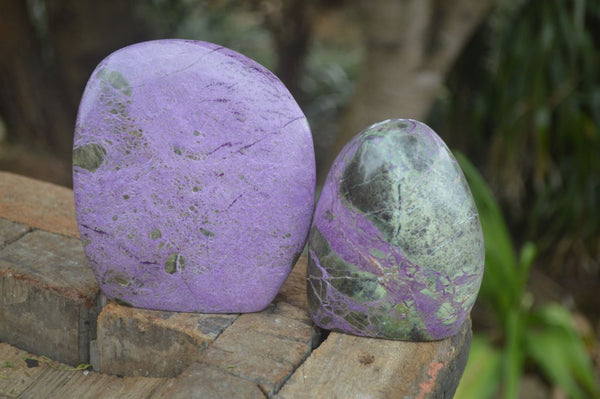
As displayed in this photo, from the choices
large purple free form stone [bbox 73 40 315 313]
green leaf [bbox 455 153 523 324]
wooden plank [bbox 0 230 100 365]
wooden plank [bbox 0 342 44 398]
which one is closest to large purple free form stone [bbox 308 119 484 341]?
large purple free form stone [bbox 73 40 315 313]

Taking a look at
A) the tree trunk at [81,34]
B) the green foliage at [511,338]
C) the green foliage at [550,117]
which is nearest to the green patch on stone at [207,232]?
the green foliage at [511,338]

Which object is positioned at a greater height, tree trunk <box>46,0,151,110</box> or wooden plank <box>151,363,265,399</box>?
tree trunk <box>46,0,151,110</box>

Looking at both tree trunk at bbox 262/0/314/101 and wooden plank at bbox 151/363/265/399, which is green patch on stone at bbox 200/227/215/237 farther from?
tree trunk at bbox 262/0/314/101

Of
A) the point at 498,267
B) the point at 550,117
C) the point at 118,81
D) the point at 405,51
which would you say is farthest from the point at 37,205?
the point at 550,117

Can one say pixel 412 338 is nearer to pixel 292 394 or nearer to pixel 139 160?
pixel 292 394

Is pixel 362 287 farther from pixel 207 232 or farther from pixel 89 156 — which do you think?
pixel 89 156
